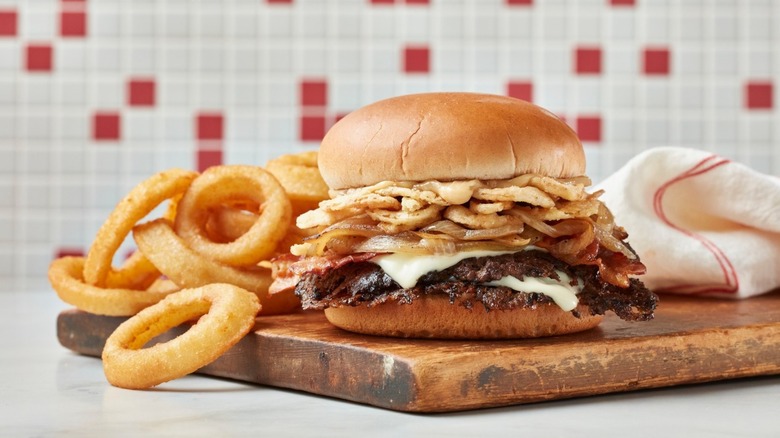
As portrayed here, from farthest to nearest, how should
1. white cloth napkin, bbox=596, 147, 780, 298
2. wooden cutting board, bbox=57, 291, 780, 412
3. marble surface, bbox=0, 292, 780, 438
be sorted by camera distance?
white cloth napkin, bbox=596, 147, 780, 298 → wooden cutting board, bbox=57, 291, 780, 412 → marble surface, bbox=0, 292, 780, 438

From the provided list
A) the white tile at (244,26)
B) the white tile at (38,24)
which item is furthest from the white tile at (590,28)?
the white tile at (38,24)

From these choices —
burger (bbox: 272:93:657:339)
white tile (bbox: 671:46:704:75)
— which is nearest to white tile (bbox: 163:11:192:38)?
white tile (bbox: 671:46:704:75)

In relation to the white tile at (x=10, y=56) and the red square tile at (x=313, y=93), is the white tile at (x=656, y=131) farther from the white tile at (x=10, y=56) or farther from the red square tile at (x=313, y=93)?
the white tile at (x=10, y=56)

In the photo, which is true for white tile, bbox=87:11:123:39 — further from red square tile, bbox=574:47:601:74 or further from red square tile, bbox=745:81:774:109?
red square tile, bbox=745:81:774:109

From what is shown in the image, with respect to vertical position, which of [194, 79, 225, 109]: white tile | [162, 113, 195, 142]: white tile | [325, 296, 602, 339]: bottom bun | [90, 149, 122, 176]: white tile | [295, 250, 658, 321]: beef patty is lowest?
[325, 296, 602, 339]: bottom bun

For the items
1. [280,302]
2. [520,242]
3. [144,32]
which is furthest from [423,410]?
[144,32]

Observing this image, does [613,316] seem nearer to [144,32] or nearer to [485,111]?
[485,111]
